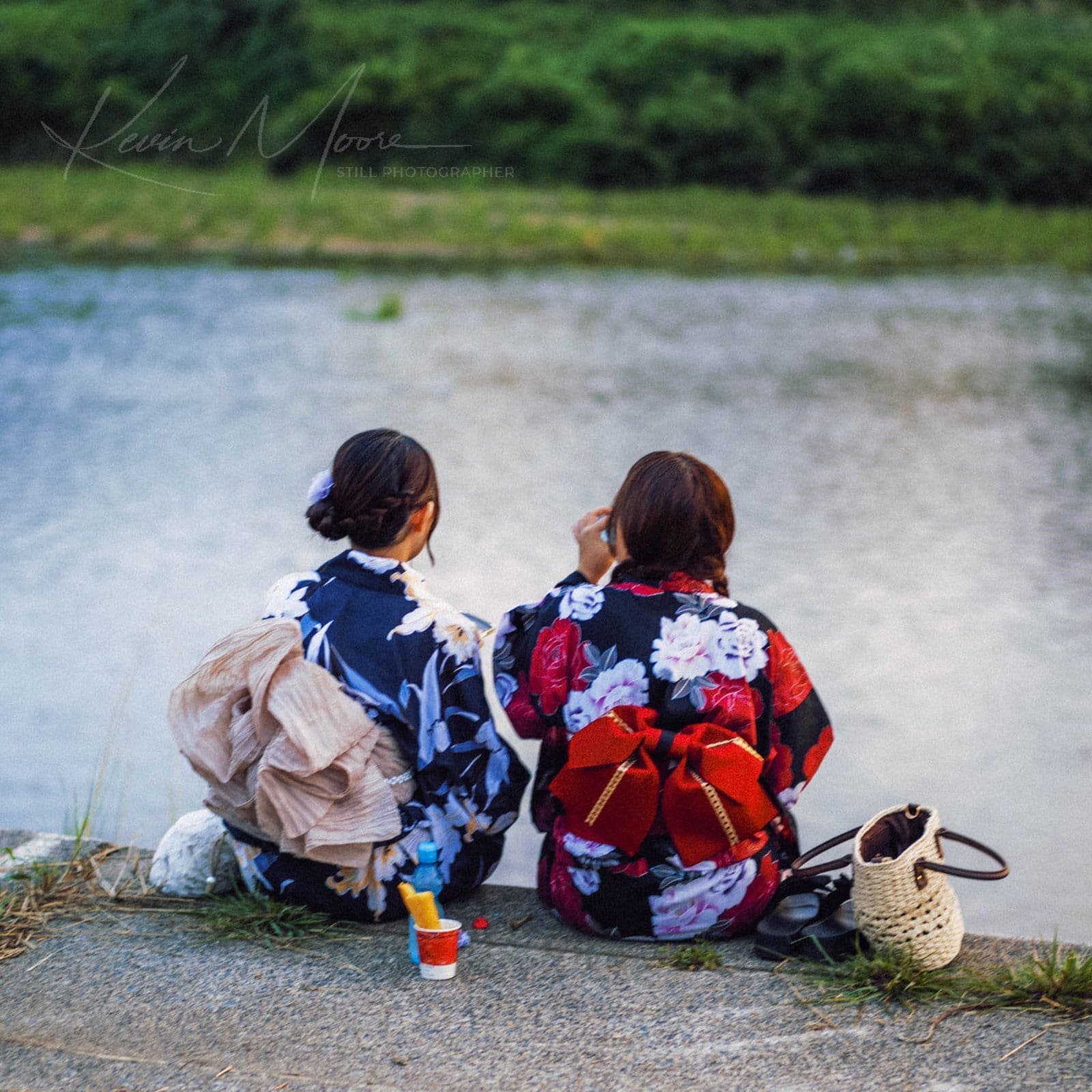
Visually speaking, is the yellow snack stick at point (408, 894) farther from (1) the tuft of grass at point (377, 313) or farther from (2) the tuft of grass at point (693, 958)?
(1) the tuft of grass at point (377, 313)

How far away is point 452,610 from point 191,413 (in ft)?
19.2

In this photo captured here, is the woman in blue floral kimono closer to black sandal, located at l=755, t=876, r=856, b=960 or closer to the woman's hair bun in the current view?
the woman's hair bun

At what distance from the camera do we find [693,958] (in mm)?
2312

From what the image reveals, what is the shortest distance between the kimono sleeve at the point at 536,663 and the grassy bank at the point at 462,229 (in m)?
12.9

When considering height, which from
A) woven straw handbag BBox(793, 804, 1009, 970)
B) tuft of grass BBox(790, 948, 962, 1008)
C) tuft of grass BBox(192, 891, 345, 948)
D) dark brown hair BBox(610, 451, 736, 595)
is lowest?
tuft of grass BBox(192, 891, 345, 948)

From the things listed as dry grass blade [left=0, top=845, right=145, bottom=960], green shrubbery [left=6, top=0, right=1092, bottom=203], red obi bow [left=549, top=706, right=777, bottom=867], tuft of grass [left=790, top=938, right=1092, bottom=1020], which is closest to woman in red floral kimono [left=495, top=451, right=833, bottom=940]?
red obi bow [left=549, top=706, right=777, bottom=867]

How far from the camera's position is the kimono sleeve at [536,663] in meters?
2.41

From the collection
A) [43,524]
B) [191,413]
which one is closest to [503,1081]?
[43,524]

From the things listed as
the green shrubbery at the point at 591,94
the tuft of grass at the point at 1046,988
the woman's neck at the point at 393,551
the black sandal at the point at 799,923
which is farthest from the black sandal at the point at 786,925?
the green shrubbery at the point at 591,94

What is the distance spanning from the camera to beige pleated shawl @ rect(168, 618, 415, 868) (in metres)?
2.26

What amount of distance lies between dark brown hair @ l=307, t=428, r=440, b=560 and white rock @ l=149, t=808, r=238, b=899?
56cm

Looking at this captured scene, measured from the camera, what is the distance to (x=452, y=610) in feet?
8.11

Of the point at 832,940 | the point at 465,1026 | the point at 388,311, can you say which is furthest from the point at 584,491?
the point at 388,311

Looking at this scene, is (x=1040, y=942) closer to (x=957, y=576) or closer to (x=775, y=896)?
(x=775, y=896)
